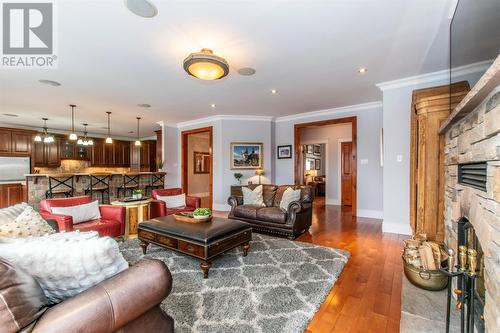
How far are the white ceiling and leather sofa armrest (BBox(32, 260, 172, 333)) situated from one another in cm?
216

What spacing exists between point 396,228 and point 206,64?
400 cm

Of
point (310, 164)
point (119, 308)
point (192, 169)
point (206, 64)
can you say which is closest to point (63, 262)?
point (119, 308)

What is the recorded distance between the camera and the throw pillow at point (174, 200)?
14.2 ft

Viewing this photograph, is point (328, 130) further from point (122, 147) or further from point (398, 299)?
point (122, 147)

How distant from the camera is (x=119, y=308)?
105 centimetres

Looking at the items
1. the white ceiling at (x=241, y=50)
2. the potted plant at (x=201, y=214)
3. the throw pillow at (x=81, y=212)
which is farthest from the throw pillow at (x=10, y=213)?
the white ceiling at (x=241, y=50)

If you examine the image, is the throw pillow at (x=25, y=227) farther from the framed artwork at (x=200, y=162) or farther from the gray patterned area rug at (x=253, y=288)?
the framed artwork at (x=200, y=162)

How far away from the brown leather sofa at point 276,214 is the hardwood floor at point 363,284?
28cm

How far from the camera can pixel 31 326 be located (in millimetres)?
889

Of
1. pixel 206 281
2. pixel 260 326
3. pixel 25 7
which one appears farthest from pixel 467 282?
pixel 25 7

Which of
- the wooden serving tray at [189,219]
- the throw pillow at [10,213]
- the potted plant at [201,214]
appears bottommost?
the wooden serving tray at [189,219]

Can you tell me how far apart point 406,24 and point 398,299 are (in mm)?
2653

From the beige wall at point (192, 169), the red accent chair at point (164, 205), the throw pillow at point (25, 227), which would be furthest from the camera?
the beige wall at point (192, 169)

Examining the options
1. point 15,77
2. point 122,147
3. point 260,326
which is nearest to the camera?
point 260,326
